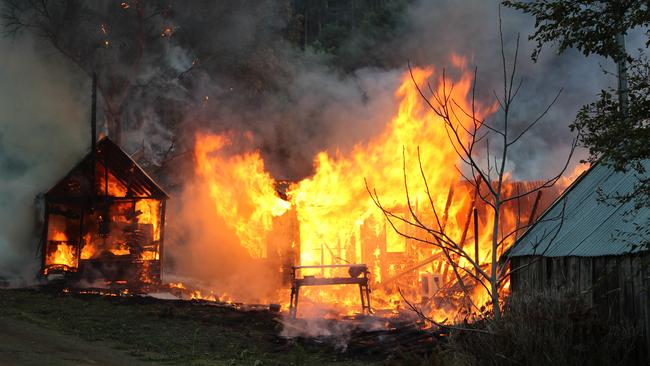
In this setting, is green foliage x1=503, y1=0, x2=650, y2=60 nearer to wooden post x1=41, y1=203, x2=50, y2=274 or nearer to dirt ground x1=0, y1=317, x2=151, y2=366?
dirt ground x1=0, y1=317, x2=151, y2=366

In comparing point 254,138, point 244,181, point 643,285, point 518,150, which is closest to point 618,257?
point 643,285

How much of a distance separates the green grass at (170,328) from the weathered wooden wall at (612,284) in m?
4.77

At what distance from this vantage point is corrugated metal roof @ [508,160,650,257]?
10961 millimetres

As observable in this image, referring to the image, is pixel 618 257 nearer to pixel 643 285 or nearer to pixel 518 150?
pixel 643 285

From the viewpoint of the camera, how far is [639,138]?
26.6ft

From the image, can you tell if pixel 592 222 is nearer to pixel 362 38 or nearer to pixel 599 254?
pixel 599 254

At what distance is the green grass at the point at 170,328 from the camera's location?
48.2 feet

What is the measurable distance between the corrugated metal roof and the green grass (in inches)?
188

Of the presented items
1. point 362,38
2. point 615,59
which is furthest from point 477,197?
point 362,38

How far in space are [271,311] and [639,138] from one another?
1489cm

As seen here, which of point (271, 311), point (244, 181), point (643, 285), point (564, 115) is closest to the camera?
point (643, 285)

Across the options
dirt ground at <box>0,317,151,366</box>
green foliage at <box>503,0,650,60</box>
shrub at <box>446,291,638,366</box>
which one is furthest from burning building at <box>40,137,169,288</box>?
green foliage at <box>503,0,650,60</box>

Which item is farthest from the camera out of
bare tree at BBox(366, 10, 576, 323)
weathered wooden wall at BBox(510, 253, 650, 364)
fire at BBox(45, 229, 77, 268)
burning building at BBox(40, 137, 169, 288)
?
fire at BBox(45, 229, 77, 268)

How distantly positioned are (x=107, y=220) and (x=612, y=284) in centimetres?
2079
